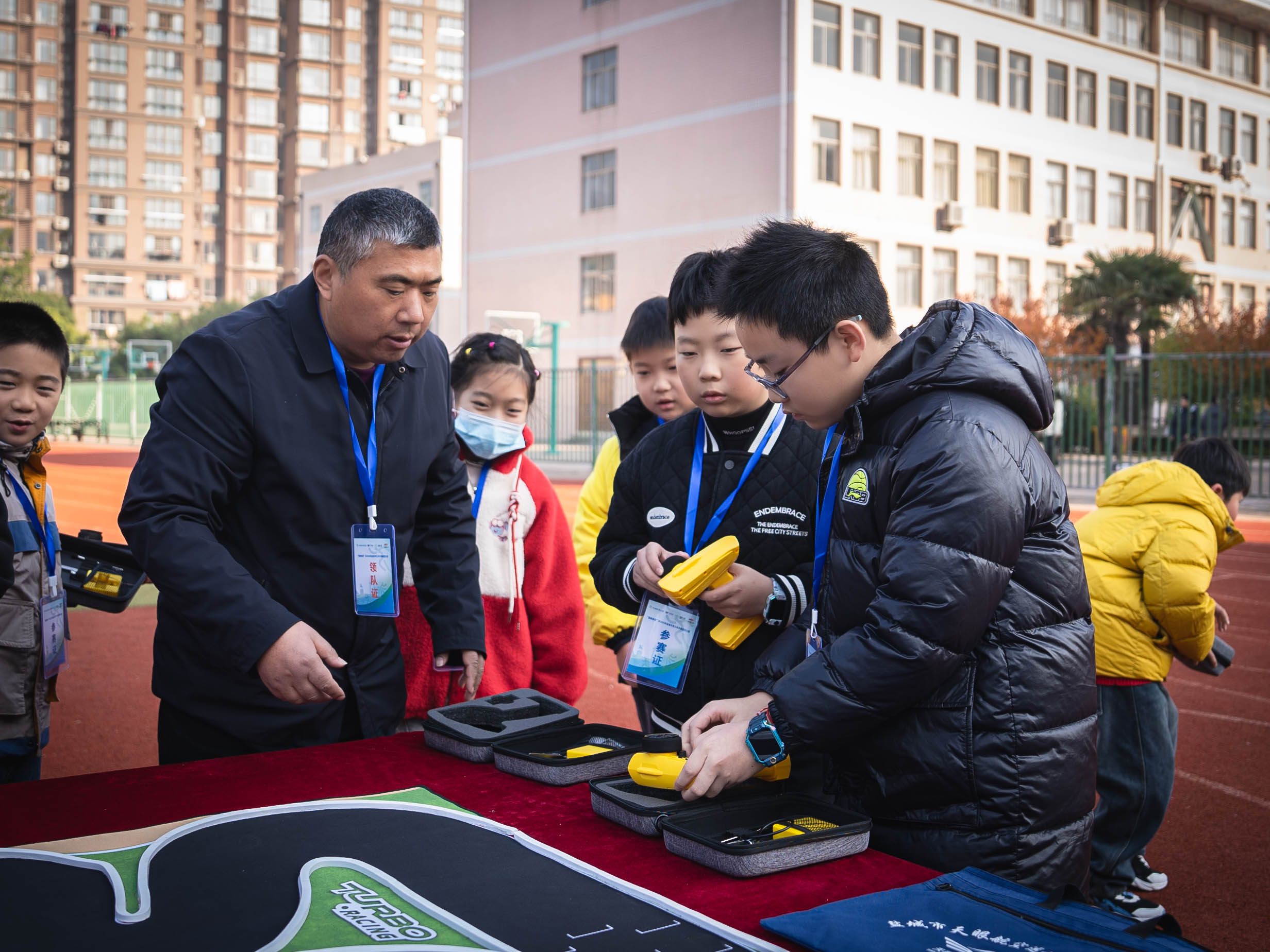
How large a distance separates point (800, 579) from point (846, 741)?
0.61 metres

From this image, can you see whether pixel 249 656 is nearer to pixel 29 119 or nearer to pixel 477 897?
pixel 477 897

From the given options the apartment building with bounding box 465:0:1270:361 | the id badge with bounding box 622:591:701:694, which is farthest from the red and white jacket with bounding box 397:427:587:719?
the apartment building with bounding box 465:0:1270:361

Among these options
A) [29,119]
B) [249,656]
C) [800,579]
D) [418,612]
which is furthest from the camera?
[29,119]

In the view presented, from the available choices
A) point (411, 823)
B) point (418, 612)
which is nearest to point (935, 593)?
point (411, 823)

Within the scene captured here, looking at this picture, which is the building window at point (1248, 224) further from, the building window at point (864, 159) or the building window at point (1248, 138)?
the building window at point (864, 159)

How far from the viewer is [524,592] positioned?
3232 mm

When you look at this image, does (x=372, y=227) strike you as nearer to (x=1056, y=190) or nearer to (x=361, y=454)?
(x=361, y=454)

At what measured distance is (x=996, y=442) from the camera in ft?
5.13

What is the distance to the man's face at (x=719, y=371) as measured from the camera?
239 cm

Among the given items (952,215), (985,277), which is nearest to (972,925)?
(952,215)

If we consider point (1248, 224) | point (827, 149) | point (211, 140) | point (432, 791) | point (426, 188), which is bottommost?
point (432, 791)

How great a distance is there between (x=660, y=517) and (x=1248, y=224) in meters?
41.1

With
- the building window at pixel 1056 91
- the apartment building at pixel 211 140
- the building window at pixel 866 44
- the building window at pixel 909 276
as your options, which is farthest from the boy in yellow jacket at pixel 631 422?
the apartment building at pixel 211 140

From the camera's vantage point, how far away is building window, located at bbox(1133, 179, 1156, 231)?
32438 mm
